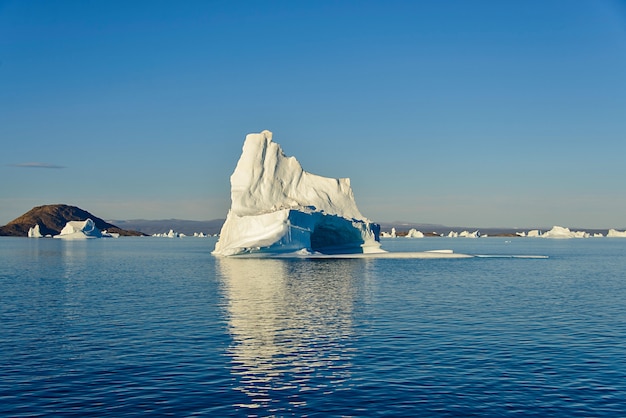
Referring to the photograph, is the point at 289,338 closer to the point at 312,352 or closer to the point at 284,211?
the point at 312,352

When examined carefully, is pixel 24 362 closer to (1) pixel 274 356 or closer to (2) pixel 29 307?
(1) pixel 274 356

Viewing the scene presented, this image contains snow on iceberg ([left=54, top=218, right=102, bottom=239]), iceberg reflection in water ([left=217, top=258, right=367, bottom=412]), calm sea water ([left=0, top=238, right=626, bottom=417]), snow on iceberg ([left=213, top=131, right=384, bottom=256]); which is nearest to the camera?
calm sea water ([left=0, top=238, right=626, bottom=417])

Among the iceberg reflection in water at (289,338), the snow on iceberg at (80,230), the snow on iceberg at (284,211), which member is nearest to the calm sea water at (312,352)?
the iceberg reflection in water at (289,338)

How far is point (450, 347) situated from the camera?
18203 millimetres

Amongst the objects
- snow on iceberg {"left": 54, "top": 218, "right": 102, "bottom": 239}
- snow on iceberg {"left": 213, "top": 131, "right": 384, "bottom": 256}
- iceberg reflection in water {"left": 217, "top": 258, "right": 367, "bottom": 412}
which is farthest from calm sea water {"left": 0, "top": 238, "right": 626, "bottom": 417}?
snow on iceberg {"left": 54, "top": 218, "right": 102, "bottom": 239}

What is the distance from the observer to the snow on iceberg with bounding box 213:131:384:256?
196ft

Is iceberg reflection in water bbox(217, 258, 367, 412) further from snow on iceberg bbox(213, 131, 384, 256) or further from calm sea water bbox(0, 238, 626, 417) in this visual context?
snow on iceberg bbox(213, 131, 384, 256)

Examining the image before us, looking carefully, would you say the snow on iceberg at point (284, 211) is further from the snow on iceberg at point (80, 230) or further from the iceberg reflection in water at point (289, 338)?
the snow on iceberg at point (80, 230)

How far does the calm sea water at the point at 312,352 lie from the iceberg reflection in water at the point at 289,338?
0.08 metres

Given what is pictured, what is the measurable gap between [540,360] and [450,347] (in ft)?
8.54

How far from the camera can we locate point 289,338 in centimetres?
1975

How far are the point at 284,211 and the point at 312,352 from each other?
4073 cm

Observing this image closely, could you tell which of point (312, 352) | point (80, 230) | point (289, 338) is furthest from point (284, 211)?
point (80, 230)

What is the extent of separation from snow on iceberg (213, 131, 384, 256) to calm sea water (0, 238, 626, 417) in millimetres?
25446
